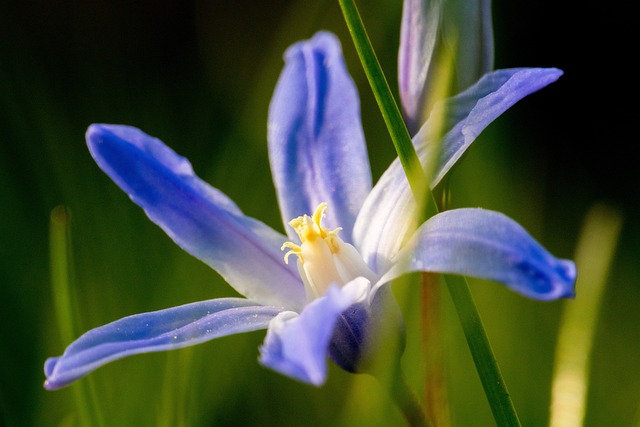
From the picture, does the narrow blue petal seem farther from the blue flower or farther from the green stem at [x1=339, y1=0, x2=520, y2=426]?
the green stem at [x1=339, y1=0, x2=520, y2=426]

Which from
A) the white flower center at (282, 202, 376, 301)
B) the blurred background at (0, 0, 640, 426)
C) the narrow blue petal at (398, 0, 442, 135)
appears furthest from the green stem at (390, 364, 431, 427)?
the narrow blue petal at (398, 0, 442, 135)

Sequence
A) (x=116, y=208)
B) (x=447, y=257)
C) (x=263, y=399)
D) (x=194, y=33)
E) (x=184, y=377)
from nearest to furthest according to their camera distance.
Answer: (x=447, y=257) → (x=184, y=377) → (x=263, y=399) → (x=116, y=208) → (x=194, y=33)

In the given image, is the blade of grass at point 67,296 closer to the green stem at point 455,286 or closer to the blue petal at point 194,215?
the blue petal at point 194,215

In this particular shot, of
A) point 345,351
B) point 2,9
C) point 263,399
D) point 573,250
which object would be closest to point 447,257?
point 345,351

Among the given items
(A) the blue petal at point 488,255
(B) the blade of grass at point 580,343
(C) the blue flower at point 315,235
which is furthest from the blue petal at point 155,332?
(B) the blade of grass at point 580,343

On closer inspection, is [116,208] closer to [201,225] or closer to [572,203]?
[201,225]

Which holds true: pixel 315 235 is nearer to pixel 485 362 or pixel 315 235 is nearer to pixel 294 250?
pixel 294 250

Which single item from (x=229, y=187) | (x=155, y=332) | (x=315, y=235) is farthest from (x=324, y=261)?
(x=229, y=187)
